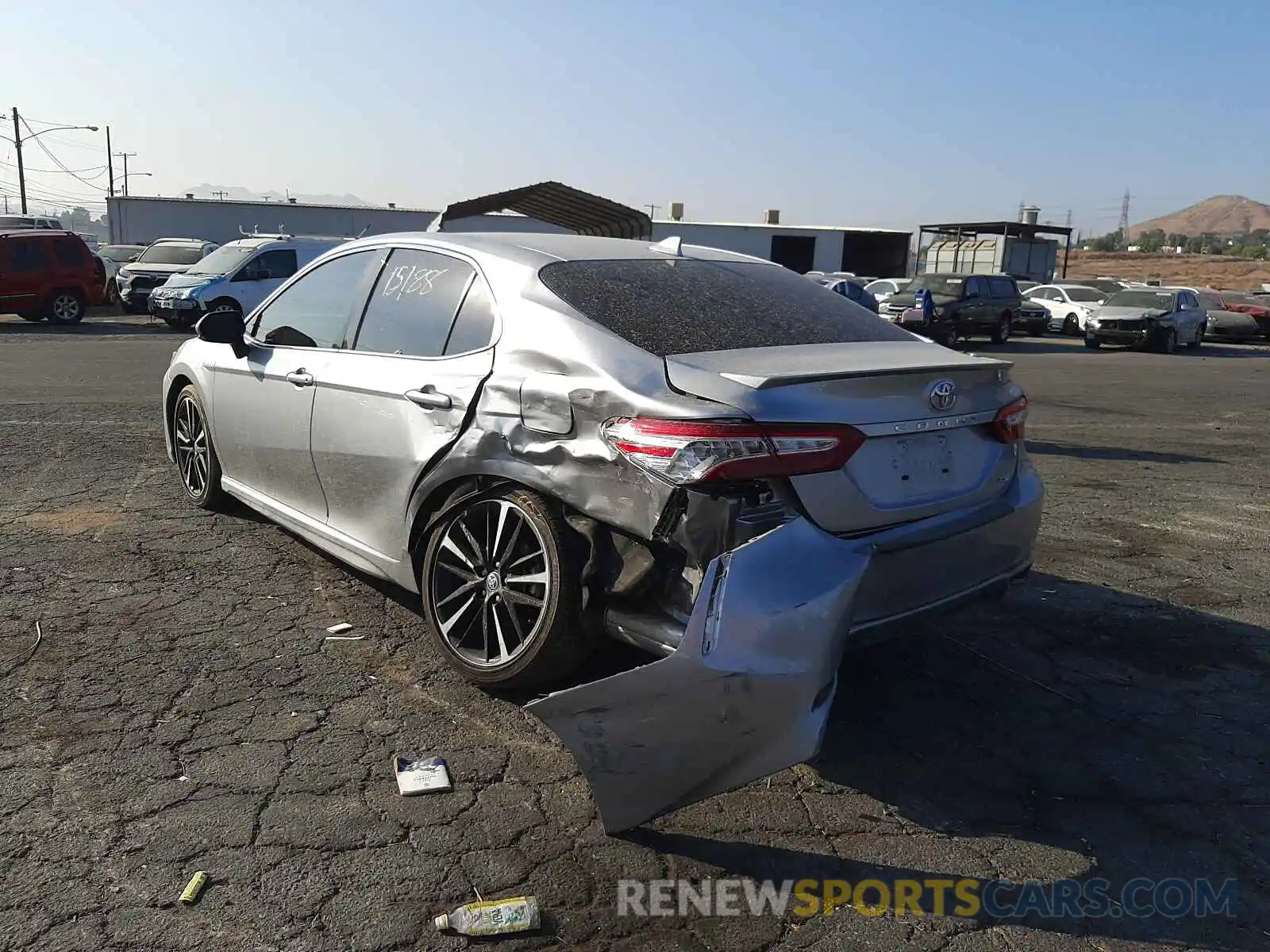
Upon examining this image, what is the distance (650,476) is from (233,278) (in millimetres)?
18228

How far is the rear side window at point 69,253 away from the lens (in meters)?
21.1

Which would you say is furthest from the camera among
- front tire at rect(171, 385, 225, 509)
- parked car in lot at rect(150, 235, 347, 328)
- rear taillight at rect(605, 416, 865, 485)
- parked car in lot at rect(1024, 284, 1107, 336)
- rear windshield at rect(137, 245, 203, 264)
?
parked car in lot at rect(1024, 284, 1107, 336)

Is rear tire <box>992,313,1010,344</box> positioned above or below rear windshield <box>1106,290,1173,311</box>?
below

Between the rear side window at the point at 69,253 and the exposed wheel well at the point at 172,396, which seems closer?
the exposed wheel well at the point at 172,396

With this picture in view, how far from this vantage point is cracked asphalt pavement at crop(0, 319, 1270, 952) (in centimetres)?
266

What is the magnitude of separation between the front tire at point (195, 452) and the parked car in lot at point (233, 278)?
13.5m

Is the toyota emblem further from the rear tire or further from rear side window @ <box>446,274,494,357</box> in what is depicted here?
the rear tire

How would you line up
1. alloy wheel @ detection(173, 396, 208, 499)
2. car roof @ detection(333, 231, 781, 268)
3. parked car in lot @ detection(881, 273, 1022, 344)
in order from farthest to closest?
1. parked car in lot @ detection(881, 273, 1022, 344)
2. alloy wheel @ detection(173, 396, 208, 499)
3. car roof @ detection(333, 231, 781, 268)

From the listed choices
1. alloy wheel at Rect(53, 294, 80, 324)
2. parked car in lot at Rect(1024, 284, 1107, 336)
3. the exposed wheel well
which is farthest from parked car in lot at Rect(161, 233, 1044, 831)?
parked car in lot at Rect(1024, 284, 1107, 336)

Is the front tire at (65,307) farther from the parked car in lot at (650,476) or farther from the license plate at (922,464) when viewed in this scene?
the license plate at (922,464)

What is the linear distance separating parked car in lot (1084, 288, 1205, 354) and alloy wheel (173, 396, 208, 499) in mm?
24540

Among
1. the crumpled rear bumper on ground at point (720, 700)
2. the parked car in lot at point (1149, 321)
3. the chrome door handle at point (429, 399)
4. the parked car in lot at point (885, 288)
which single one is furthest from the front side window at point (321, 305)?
the parked car in lot at point (1149, 321)

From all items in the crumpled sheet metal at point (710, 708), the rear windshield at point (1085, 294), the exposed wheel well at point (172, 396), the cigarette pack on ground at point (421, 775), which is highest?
the rear windshield at point (1085, 294)

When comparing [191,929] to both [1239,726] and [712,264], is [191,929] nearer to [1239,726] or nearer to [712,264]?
[712,264]
